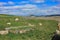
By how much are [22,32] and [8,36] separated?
8.09 ft

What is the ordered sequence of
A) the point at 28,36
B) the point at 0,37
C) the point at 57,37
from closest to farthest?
the point at 57,37, the point at 0,37, the point at 28,36

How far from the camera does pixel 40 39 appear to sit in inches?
967

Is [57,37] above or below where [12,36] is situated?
above

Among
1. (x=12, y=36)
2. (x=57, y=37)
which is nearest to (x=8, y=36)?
(x=12, y=36)

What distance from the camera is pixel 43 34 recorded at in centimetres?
2627

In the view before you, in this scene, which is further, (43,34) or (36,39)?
(43,34)

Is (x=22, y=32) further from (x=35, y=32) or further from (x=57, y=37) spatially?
(x=57, y=37)

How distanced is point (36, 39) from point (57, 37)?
7385 mm

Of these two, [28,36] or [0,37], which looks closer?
[0,37]

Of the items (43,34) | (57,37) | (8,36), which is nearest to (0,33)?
(8,36)

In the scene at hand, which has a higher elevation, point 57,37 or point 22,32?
point 57,37

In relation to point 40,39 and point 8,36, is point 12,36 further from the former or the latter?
point 40,39

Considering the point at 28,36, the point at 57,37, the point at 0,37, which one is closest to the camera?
the point at 57,37

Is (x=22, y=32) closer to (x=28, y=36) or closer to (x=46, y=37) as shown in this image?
(x=28, y=36)
